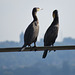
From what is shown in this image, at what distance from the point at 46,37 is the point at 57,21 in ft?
2.12

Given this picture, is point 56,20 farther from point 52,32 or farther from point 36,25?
point 36,25

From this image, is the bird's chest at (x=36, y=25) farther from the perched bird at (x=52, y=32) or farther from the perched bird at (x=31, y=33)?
the perched bird at (x=52, y=32)

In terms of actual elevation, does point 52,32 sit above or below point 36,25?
below

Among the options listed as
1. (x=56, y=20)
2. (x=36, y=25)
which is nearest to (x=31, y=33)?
(x=36, y=25)

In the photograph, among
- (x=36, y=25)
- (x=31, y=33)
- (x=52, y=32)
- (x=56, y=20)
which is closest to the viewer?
(x=31, y=33)

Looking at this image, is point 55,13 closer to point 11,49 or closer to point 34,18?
point 34,18

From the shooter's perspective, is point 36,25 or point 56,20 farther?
point 56,20

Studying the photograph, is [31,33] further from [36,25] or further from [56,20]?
[56,20]

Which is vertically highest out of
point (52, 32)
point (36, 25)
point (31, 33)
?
point (36, 25)

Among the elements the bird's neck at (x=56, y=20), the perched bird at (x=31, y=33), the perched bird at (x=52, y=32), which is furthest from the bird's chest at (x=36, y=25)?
the bird's neck at (x=56, y=20)

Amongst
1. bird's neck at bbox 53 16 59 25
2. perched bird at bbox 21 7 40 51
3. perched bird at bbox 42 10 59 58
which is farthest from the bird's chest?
bird's neck at bbox 53 16 59 25

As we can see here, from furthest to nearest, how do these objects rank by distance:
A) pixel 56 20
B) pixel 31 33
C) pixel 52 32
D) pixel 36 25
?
pixel 56 20 < pixel 52 32 < pixel 36 25 < pixel 31 33

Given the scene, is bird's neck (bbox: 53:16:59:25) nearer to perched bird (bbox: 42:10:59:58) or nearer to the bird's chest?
perched bird (bbox: 42:10:59:58)

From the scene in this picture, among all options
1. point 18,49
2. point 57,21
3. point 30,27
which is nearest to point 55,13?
point 57,21
